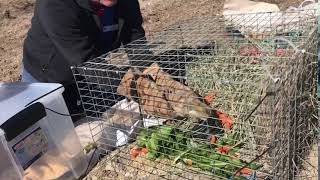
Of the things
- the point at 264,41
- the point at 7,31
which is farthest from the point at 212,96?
the point at 7,31

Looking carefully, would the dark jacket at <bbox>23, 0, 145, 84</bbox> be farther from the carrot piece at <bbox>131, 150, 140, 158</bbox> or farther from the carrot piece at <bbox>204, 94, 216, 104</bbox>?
the carrot piece at <bbox>204, 94, 216, 104</bbox>

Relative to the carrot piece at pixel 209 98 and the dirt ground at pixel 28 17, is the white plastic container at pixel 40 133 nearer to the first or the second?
the carrot piece at pixel 209 98

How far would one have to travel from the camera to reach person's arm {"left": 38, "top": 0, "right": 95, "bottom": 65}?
2703 mm

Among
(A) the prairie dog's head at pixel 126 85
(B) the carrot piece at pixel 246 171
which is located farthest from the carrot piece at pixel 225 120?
(A) the prairie dog's head at pixel 126 85

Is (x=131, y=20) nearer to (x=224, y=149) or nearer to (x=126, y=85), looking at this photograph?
(x=126, y=85)

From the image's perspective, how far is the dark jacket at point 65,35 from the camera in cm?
271

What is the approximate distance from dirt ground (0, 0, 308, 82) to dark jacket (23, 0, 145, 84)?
4.38 feet

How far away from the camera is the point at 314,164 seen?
7.77 ft

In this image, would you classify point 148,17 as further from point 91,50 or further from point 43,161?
point 43,161

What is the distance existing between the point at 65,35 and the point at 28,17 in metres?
3.65

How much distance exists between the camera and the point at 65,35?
108 inches

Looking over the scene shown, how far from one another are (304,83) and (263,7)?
1.96 meters

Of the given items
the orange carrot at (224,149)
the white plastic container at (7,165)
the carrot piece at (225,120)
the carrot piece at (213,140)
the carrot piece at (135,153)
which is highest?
the white plastic container at (7,165)

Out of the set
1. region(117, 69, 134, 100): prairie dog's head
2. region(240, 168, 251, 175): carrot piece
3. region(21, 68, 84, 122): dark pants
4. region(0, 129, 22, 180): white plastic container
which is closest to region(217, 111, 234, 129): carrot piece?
region(240, 168, 251, 175): carrot piece
